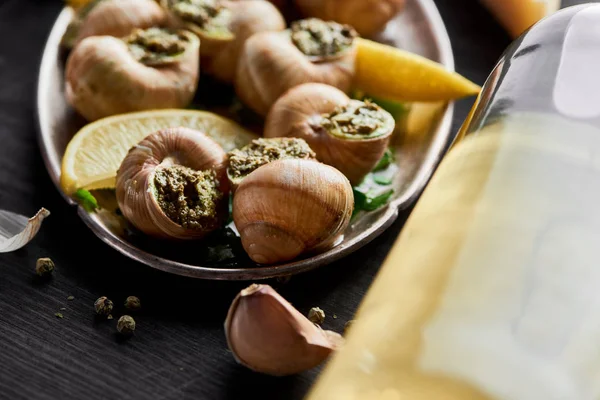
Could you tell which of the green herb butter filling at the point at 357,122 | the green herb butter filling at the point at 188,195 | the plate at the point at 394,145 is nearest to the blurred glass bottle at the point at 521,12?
the plate at the point at 394,145

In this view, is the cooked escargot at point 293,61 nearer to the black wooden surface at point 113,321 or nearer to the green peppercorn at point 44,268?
the black wooden surface at point 113,321

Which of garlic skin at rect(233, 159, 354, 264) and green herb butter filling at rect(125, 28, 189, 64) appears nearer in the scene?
garlic skin at rect(233, 159, 354, 264)

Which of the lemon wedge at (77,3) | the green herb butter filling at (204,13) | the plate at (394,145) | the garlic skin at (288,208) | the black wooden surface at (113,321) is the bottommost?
the black wooden surface at (113,321)

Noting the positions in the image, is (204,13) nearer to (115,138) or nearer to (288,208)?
(115,138)

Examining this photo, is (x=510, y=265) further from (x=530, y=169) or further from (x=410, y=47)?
(x=410, y=47)

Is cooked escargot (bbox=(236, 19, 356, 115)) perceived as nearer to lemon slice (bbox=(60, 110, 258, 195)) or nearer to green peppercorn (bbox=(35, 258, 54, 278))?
lemon slice (bbox=(60, 110, 258, 195))

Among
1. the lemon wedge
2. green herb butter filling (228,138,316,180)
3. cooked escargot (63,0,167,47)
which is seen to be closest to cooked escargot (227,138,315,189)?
green herb butter filling (228,138,316,180)

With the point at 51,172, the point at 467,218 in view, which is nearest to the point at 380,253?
the point at 467,218

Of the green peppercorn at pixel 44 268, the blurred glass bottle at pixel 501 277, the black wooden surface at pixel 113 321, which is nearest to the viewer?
the blurred glass bottle at pixel 501 277
